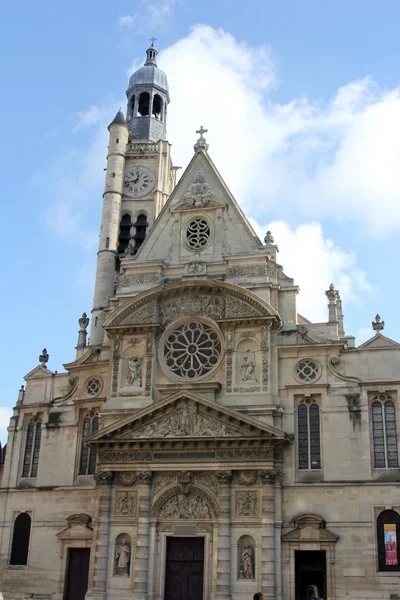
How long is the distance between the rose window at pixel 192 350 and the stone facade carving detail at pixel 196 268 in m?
2.00

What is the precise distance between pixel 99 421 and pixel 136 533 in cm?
458

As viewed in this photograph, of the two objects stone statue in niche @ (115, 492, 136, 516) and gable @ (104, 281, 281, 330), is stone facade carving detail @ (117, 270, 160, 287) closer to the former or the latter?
gable @ (104, 281, 281, 330)

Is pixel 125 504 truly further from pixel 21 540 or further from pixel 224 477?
pixel 21 540

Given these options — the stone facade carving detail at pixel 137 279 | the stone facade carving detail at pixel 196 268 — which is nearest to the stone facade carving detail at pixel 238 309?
the stone facade carving detail at pixel 196 268

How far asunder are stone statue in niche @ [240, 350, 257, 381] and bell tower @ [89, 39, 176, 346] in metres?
8.83

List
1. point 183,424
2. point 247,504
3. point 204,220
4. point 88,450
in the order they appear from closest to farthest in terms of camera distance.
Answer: point 247,504 < point 183,424 < point 88,450 < point 204,220

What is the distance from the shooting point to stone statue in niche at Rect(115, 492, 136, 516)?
25.5m

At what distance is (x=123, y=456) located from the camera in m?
25.9

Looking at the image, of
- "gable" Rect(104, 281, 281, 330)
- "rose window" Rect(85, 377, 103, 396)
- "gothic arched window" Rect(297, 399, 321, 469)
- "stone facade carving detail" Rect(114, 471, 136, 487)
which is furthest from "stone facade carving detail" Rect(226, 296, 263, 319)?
"stone facade carving detail" Rect(114, 471, 136, 487)

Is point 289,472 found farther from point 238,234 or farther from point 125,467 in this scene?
point 238,234

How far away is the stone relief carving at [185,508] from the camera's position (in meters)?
25.0

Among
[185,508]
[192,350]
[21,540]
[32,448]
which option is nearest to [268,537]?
[185,508]

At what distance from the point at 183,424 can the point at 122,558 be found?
16.4 ft

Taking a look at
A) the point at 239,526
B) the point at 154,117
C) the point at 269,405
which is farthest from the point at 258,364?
the point at 154,117
